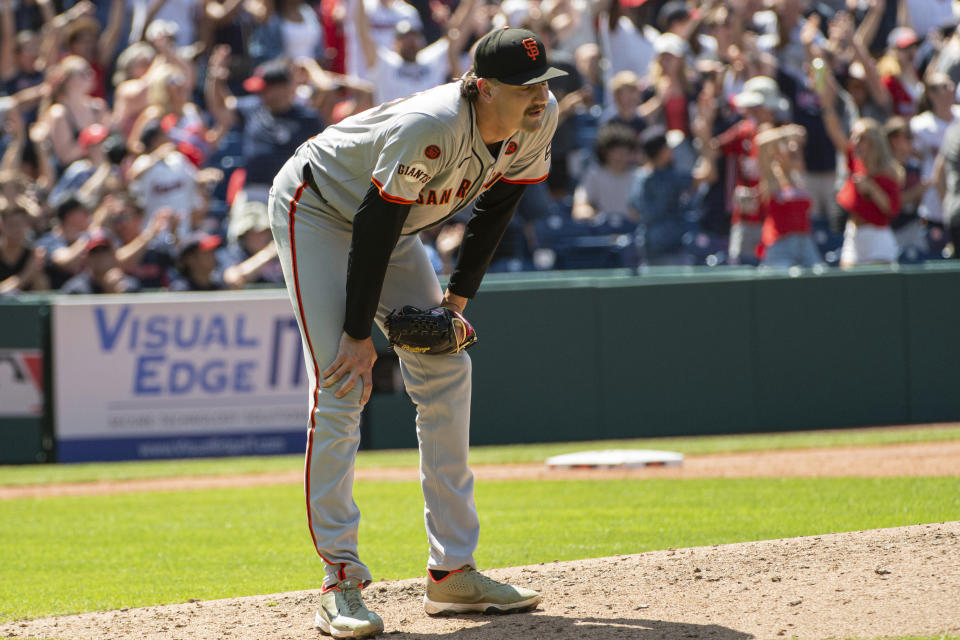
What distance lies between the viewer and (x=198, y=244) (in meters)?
11.4

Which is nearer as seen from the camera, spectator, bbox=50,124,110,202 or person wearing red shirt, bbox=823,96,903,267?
person wearing red shirt, bbox=823,96,903,267

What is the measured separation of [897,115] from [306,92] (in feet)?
21.1

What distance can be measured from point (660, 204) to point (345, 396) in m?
8.65

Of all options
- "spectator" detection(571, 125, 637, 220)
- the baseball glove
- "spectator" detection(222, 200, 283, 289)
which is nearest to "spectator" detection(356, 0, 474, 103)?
"spectator" detection(571, 125, 637, 220)

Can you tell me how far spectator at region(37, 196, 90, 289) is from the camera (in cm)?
1140

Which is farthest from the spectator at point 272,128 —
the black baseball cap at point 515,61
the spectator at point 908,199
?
the black baseball cap at point 515,61

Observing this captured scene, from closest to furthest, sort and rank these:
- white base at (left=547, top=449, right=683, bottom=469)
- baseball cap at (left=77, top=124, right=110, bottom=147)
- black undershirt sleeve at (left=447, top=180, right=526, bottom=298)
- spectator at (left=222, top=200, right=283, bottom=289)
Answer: black undershirt sleeve at (left=447, top=180, right=526, bottom=298)
white base at (left=547, top=449, right=683, bottom=469)
spectator at (left=222, top=200, right=283, bottom=289)
baseball cap at (left=77, top=124, right=110, bottom=147)

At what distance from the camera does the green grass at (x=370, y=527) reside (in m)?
5.67

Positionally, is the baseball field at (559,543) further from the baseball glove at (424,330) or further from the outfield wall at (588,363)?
the baseball glove at (424,330)

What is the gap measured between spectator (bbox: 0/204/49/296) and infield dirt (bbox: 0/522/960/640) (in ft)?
23.4

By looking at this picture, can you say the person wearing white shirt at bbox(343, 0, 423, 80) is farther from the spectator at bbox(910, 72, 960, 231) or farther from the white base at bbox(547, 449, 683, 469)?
the white base at bbox(547, 449, 683, 469)

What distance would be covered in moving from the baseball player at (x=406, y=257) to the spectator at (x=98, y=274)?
24.1ft

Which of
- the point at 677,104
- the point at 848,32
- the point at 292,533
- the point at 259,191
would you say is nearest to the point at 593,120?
the point at 677,104

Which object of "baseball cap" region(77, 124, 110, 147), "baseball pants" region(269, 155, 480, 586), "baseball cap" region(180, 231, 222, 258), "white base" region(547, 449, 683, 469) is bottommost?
"white base" region(547, 449, 683, 469)
